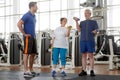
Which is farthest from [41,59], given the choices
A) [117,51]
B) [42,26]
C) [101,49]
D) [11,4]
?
[11,4]

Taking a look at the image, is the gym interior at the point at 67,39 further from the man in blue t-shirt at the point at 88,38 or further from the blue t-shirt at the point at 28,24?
the blue t-shirt at the point at 28,24

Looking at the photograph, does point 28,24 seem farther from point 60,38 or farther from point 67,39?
point 67,39

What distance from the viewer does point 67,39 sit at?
5.59 metres

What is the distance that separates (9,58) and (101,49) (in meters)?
3.34

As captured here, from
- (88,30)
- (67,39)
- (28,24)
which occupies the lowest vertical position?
(67,39)

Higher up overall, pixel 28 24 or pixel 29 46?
pixel 28 24

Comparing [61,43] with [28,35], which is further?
[61,43]

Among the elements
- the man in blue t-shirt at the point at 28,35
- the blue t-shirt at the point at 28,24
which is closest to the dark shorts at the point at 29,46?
the man in blue t-shirt at the point at 28,35

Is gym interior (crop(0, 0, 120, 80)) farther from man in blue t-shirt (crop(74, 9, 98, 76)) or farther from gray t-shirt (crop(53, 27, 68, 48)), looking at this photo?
gray t-shirt (crop(53, 27, 68, 48))

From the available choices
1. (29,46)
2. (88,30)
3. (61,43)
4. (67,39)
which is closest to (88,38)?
(88,30)

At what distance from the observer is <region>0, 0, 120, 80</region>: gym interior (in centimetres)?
615

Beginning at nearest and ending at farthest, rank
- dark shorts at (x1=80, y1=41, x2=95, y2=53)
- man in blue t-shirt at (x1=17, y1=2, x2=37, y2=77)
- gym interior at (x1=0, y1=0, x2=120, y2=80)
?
man in blue t-shirt at (x1=17, y1=2, x2=37, y2=77) < dark shorts at (x1=80, y1=41, x2=95, y2=53) < gym interior at (x1=0, y1=0, x2=120, y2=80)

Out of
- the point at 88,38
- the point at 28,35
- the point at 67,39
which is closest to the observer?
the point at 28,35

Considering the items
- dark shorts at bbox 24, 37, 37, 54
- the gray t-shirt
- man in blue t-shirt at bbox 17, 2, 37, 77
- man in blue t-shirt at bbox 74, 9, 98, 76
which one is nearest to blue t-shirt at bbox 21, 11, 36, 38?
man in blue t-shirt at bbox 17, 2, 37, 77
